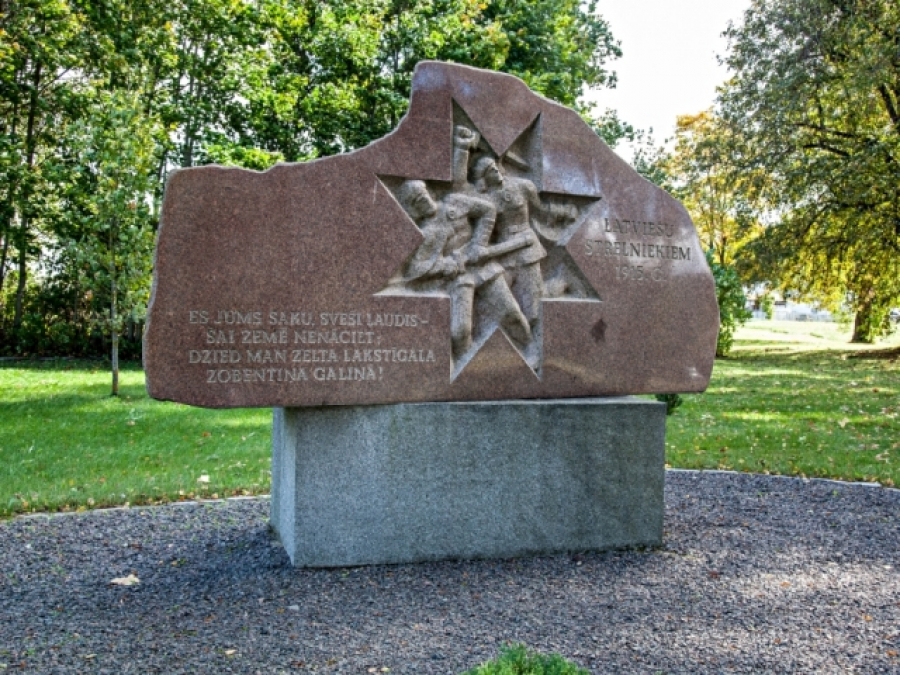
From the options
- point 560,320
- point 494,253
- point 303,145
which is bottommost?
point 560,320

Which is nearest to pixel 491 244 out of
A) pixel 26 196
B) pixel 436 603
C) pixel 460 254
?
pixel 460 254

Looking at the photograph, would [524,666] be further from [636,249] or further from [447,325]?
[636,249]

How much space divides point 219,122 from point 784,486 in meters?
18.8

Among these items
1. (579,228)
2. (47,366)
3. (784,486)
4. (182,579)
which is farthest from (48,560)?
(47,366)

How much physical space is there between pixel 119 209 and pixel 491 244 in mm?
9962

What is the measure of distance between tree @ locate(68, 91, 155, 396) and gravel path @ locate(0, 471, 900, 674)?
8387 mm

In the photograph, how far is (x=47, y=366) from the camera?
750 inches

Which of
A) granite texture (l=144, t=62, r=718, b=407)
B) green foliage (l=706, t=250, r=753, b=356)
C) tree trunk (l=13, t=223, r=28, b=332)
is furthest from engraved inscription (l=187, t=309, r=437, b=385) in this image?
tree trunk (l=13, t=223, r=28, b=332)

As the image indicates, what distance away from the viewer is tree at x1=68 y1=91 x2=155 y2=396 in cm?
1326

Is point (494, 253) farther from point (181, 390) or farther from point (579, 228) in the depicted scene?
point (181, 390)

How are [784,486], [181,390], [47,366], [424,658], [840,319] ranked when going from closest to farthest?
1. [424,658]
2. [181,390]
3. [784,486]
4. [47,366]
5. [840,319]

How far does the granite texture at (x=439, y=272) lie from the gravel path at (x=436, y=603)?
3.64 feet

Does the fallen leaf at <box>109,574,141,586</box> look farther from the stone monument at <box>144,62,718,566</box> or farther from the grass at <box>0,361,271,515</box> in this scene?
the grass at <box>0,361,271,515</box>

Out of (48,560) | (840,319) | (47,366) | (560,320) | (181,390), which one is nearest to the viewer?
(181,390)
